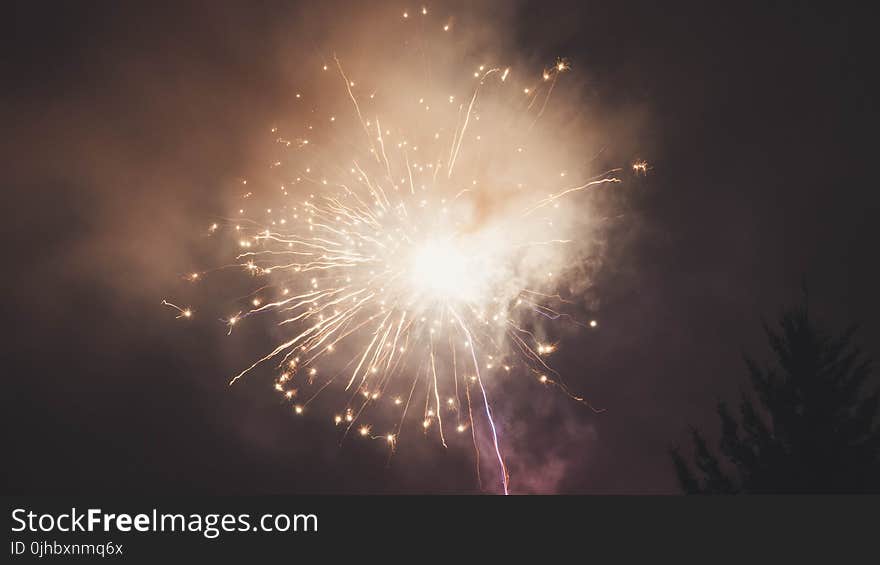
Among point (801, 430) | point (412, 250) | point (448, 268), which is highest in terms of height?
point (412, 250)

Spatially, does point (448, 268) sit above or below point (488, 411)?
above

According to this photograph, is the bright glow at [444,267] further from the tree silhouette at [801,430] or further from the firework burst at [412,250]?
the tree silhouette at [801,430]

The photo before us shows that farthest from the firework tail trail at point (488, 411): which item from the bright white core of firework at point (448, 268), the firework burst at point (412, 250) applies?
the bright white core of firework at point (448, 268)

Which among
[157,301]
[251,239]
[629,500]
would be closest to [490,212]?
[251,239]

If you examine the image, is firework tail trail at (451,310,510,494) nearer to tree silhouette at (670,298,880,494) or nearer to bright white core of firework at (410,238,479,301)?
bright white core of firework at (410,238,479,301)

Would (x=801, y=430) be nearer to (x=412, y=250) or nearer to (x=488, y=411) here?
(x=488, y=411)

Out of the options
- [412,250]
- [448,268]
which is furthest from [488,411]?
[412,250]

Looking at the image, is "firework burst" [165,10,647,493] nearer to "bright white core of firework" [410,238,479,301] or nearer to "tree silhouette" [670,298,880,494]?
"bright white core of firework" [410,238,479,301]

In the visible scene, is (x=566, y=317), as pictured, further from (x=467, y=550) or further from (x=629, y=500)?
(x=467, y=550)

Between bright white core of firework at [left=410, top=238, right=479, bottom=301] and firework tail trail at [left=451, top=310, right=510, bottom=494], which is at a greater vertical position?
bright white core of firework at [left=410, top=238, right=479, bottom=301]

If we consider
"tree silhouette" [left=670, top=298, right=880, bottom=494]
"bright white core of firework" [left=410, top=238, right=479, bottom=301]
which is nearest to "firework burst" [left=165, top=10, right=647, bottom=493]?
"bright white core of firework" [left=410, top=238, right=479, bottom=301]
